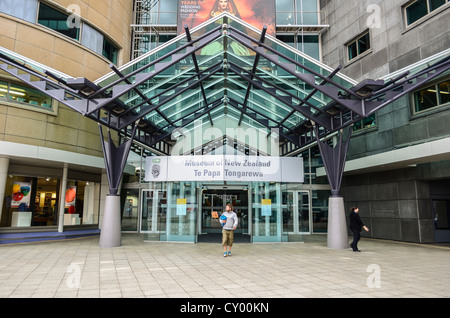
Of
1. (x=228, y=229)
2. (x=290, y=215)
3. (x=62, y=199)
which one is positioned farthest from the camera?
(x=62, y=199)

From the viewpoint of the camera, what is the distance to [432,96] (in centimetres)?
1303

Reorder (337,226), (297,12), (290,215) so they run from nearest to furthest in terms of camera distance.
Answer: (337,226) → (290,215) → (297,12)

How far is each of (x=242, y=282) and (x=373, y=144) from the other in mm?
12159

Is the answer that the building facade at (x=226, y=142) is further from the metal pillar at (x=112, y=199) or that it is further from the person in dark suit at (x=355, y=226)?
the person in dark suit at (x=355, y=226)

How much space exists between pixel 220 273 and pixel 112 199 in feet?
21.7

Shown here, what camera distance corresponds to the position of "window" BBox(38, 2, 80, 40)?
46.4 ft

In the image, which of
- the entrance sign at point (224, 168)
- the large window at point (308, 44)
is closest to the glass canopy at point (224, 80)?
the entrance sign at point (224, 168)

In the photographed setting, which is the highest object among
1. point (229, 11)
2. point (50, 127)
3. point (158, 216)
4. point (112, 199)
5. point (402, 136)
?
point (229, 11)

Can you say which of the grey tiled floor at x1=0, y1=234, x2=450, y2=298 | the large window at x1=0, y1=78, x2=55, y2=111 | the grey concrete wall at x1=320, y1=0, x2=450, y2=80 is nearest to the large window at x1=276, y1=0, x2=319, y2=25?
the grey concrete wall at x1=320, y1=0, x2=450, y2=80

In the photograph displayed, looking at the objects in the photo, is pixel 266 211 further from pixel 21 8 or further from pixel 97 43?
pixel 21 8

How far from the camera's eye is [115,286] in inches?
242

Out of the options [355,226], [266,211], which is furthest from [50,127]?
[355,226]

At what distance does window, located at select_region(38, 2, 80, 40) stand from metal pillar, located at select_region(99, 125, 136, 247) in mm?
6286
